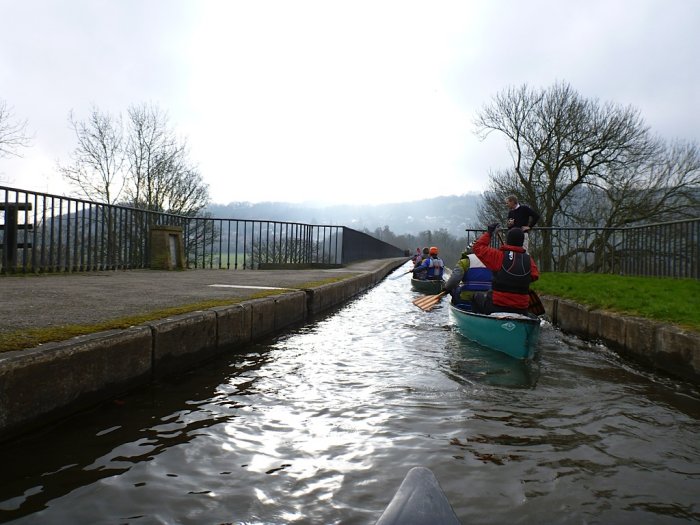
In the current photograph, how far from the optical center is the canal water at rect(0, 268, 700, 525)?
7.24ft

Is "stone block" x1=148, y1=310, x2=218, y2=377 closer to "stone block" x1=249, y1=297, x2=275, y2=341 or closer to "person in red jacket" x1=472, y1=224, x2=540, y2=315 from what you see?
"stone block" x1=249, y1=297, x2=275, y2=341

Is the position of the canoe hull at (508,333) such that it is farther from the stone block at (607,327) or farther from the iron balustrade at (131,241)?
the iron balustrade at (131,241)

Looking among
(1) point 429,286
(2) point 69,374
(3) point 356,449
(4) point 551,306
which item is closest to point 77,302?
(2) point 69,374

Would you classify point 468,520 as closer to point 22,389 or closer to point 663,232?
point 22,389

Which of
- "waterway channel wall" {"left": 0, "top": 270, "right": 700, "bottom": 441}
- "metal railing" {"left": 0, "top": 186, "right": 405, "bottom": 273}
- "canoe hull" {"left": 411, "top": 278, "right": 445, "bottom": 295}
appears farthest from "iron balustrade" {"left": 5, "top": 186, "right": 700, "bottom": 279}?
"waterway channel wall" {"left": 0, "top": 270, "right": 700, "bottom": 441}

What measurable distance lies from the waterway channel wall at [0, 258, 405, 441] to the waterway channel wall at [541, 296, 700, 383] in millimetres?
4618

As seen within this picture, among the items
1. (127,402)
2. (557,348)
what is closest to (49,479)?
(127,402)

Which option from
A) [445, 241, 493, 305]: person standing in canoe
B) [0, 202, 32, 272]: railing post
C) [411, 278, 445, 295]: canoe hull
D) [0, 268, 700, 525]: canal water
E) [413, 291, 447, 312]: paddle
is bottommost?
[0, 268, 700, 525]: canal water

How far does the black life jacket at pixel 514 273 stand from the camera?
19.0ft

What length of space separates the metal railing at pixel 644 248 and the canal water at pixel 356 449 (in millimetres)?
6596

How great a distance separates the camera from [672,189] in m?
21.3

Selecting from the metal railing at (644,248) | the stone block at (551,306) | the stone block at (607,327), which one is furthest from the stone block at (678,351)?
the metal railing at (644,248)

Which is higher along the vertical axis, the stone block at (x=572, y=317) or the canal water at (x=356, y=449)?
the stone block at (x=572, y=317)

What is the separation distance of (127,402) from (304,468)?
1572 mm
